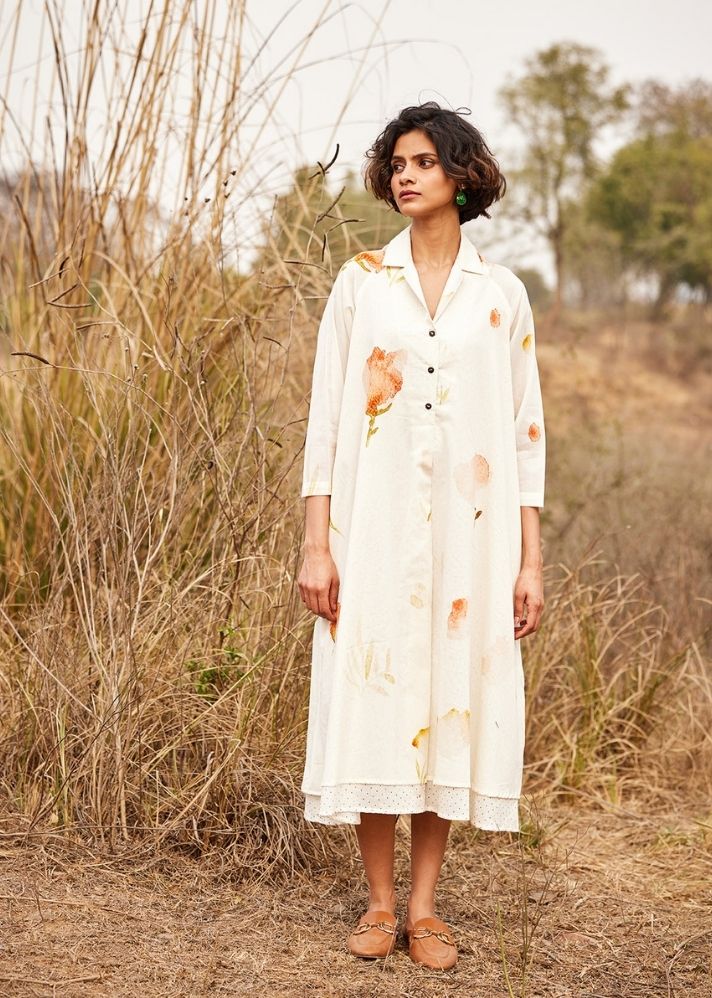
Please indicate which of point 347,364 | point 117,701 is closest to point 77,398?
point 117,701

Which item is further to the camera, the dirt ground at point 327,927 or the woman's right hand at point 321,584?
the woman's right hand at point 321,584

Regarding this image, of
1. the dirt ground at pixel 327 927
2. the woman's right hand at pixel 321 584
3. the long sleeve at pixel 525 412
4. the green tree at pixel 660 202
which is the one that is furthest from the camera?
the green tree at pixel 660 202

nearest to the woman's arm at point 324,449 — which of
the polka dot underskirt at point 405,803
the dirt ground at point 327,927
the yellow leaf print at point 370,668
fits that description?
the yellow leaf print at point 370,668

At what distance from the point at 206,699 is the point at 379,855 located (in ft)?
2.43

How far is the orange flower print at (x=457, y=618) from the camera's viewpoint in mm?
2371

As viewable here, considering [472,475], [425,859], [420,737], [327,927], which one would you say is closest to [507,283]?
[472,475]

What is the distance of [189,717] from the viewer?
2.97 m

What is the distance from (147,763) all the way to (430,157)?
1516mm

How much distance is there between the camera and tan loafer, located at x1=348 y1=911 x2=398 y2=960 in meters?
2.44

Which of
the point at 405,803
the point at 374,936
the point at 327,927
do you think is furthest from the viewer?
the point at 327,927

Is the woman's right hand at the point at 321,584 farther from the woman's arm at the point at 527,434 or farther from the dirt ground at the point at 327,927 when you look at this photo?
the dirt ground at the point at 327,927

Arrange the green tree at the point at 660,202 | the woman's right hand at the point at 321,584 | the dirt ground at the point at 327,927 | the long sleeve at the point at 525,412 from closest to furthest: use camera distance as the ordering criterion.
Result: the dirt ground at the point at 327,927 → the woman's right hand at the point at 321,584 → the long sleeve at the point at 525,412 → the green tree at the point at 660,202

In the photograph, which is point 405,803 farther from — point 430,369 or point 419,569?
point 430,369

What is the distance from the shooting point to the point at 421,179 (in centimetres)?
246
